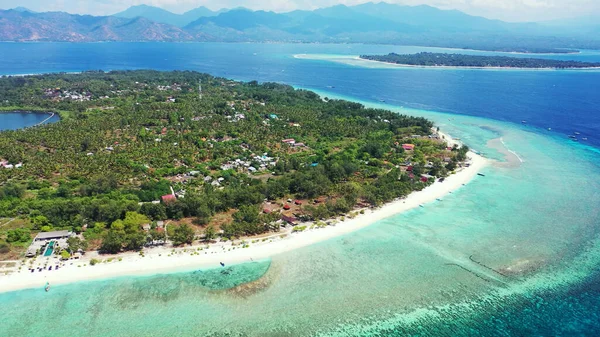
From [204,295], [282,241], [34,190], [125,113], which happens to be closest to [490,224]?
[282,241]

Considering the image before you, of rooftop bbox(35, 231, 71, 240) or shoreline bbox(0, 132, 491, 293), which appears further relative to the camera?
rooftop bbox(35, 231, 71, 240)

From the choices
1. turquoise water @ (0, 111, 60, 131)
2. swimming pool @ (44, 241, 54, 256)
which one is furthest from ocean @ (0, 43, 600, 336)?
turquoise water @ (0, 111, 60, 131)

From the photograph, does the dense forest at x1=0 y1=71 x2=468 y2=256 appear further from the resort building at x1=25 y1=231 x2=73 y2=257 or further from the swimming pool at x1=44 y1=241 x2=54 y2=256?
the swimming pool at x1=44 y1=241 x2=54 y2=256

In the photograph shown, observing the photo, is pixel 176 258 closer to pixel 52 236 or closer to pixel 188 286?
pixel 188 286

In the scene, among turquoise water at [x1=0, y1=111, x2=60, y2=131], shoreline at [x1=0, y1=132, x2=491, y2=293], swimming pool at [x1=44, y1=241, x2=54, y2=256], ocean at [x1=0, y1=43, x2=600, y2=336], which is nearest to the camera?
ocean at [x1=0, y1=43, x2=600, y2=336]

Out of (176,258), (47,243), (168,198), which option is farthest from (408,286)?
(47,243)

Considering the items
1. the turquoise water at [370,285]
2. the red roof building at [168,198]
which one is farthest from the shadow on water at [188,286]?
the red roof building at [168,198]

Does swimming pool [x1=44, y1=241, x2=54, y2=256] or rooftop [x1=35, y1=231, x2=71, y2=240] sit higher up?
rooftop [x1=35, y1=231, x2=71, y2=240]
